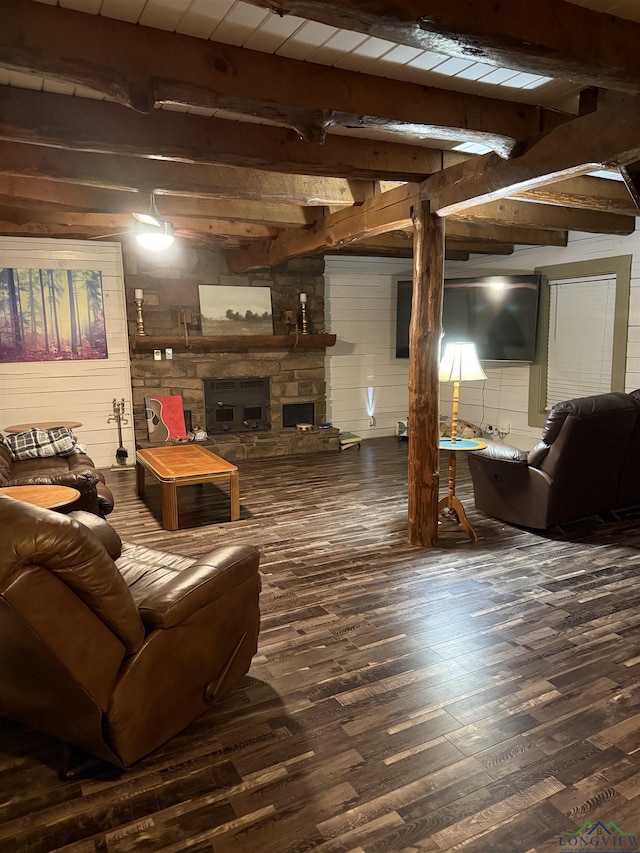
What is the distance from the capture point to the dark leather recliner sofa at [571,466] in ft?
13.4

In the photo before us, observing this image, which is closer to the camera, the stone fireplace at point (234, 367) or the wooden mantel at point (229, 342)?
the wooden mantel at point (229, 342)

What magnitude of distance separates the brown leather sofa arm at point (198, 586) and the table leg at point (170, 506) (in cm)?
228

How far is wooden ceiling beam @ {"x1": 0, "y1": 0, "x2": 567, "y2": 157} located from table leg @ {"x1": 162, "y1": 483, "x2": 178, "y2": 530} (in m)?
2.80

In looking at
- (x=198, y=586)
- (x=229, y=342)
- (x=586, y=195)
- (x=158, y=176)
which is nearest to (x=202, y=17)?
(x=158, y=176)

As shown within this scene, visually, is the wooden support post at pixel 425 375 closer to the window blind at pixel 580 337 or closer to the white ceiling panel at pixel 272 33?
the white ceiling panel at pixel 272 33

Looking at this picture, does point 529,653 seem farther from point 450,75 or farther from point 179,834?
point 450,75

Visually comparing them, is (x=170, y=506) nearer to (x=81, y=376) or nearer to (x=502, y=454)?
(x=502, y=454)

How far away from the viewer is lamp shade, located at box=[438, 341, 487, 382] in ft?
13.5

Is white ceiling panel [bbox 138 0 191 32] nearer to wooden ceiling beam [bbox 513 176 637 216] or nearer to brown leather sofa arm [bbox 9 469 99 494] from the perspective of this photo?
wooden ceiling beam [bbox 513 176 637 216]

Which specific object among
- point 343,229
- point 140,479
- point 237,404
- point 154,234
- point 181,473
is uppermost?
point 343,229

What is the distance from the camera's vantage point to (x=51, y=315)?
6316 millimetres

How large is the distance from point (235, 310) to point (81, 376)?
2.02m

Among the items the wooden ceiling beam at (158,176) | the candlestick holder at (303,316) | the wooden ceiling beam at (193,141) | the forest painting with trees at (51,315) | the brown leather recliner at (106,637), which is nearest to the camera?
the brown leather recliner at (106,637)

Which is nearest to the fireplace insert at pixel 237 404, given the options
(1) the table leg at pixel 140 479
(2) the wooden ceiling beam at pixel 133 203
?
(1) the table leg at pixel 140 479
